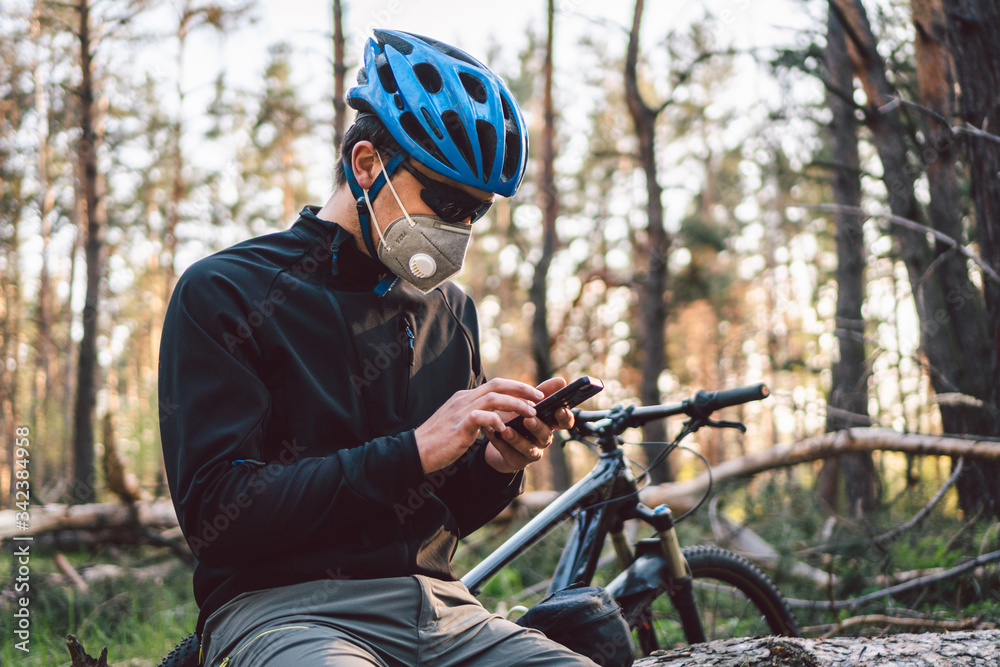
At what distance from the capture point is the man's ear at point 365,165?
1983 millimetres

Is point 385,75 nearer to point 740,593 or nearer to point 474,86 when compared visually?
point 474,86

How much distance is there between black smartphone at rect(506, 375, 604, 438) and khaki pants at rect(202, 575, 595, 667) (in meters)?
0.52

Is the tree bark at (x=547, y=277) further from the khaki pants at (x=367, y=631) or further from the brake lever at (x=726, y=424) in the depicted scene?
the khaki pants at (x=367, y=631)

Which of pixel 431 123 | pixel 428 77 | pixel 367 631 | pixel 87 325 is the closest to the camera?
pixel 367 631

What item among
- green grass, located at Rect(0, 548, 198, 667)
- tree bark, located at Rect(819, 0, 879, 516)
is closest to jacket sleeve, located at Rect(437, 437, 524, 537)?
green grass, located at Rect(0, 548, 198, 667)

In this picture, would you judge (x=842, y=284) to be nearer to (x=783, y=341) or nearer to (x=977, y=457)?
(x=977, y=457)

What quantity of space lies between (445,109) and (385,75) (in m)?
→ 0.25

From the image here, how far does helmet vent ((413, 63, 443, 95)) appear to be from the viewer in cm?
205

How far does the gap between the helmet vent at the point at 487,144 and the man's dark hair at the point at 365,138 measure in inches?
9.4

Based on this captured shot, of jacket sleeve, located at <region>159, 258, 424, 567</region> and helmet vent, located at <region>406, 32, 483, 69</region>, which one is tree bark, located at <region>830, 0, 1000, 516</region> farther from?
jacket sleeve, located at <region>159, 258, 424, 567</region>

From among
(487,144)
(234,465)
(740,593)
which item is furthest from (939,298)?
(234,465)

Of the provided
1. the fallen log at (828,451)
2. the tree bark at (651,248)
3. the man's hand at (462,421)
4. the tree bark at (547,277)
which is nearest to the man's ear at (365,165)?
the man's hand at (462,421)

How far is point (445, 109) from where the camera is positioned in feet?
6.53

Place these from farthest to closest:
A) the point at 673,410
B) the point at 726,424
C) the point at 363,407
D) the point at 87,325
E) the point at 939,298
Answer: the point at 87,325 < the point at 939,298 < the point at 673,410 < the point at 726,424 < the point at 363,407
